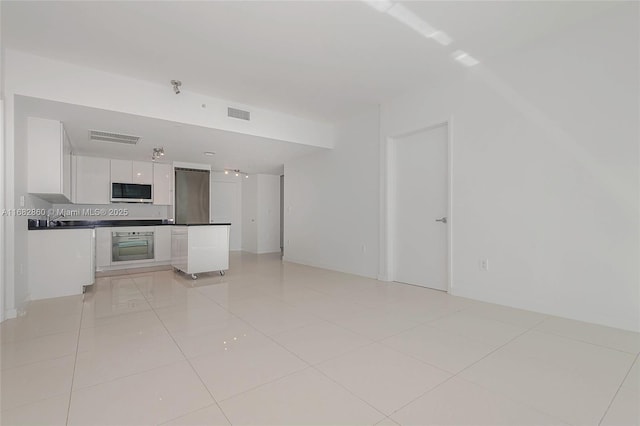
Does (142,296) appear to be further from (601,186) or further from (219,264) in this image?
(601,186)

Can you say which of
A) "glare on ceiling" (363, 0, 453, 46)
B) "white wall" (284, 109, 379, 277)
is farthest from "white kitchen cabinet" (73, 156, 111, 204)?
"glare on ceiling" (363, 0, 453, 46)

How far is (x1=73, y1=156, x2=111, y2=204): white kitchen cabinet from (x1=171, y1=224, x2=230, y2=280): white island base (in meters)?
2.18

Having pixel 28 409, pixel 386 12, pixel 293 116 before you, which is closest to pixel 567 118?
pixel 386 12

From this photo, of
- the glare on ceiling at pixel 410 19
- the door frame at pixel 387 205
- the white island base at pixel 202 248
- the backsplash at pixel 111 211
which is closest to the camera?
the glare on ceiling at pixel 410 19

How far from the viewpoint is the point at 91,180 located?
5.98 meters

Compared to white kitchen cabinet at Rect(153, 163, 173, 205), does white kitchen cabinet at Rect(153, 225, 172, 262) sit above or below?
below

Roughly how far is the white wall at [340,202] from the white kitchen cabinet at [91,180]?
3778 mm

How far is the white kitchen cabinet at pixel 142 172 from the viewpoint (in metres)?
6.43

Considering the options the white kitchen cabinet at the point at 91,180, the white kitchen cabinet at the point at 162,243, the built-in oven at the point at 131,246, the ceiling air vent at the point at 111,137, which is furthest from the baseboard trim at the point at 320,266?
the white kitchen cabinet at the point at 91,180

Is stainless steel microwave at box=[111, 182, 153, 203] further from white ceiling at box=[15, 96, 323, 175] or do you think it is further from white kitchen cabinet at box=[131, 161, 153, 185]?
white ceiling at box=[15, 96, 323, 175]

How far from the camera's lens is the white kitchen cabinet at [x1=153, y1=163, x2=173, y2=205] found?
670cm

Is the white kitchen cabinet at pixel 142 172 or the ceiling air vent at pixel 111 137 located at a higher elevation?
the ceiling air vent at pixel 111 137

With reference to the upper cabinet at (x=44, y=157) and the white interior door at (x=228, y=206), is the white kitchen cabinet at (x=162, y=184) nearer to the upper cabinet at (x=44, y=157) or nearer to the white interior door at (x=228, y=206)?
the white interior door at (x=228, y=206)

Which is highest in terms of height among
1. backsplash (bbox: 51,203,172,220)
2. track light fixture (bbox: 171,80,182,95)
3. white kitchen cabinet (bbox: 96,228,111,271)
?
track light fixture (bbox: 171,80,182,95)
